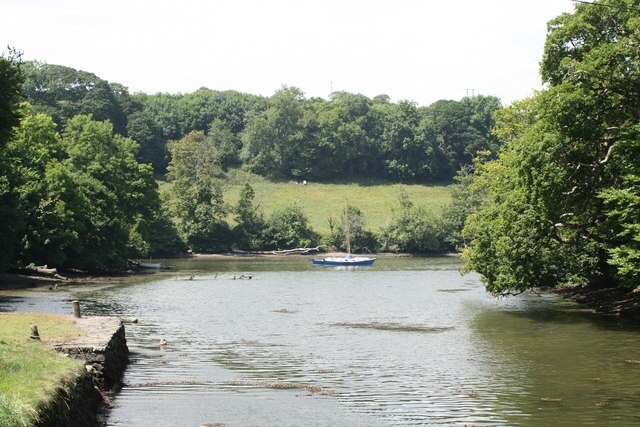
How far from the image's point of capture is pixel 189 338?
39.5 meters

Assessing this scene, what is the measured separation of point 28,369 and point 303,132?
15523cm

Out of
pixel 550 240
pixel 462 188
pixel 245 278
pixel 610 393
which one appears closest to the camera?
pixel 610 393

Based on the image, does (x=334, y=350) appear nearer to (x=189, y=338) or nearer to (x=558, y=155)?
(x=189, y=338)

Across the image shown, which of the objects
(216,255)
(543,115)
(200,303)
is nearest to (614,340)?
(543,115)

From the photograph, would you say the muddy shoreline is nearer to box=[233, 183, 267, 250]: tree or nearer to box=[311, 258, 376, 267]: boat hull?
box=[311, 258, 376, 267]: boat hull

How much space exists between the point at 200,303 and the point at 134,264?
37.7 metres

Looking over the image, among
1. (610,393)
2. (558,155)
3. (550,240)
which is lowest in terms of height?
(610,393)

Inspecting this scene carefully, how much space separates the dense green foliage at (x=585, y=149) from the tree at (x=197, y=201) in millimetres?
83276

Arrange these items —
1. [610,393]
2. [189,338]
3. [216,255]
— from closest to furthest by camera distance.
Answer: [610,393], [189,338], [216,255]

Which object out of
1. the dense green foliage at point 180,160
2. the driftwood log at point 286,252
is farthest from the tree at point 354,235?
the driftwood log at point 286,252

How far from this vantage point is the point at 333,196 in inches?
6038

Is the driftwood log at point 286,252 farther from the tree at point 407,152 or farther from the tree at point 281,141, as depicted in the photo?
the tree at point 407,152

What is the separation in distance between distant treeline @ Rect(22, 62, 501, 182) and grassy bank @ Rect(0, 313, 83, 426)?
13438 centimetres

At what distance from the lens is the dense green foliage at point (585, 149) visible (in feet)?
127
